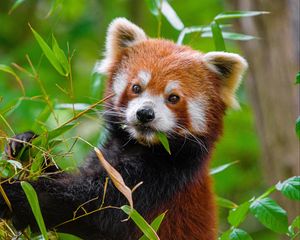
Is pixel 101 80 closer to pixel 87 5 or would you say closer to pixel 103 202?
pixel 103 202

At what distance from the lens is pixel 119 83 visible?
16.5 ft

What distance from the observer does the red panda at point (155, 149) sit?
4.50 m

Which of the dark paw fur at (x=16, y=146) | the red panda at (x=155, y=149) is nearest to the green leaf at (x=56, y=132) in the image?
the dark paw fur at (x=16, y=146)

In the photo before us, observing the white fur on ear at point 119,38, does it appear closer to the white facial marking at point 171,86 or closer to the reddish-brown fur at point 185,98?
the reddish-brown fur at point 185,98

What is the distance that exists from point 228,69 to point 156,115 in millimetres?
793

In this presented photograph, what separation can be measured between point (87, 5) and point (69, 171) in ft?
19.6

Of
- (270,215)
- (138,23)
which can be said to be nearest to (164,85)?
(270,215)

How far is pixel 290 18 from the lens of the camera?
654cm

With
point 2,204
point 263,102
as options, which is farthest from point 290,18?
point 2,204

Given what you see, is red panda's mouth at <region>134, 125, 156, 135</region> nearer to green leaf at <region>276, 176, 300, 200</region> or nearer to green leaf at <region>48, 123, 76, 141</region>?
green leaf at <region>48, 123, 76, 141</region>

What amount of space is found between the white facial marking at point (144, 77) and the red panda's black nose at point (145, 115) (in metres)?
0.30

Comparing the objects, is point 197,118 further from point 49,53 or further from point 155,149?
point 49,53

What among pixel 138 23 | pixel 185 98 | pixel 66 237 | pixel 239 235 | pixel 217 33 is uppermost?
pixel 217 33

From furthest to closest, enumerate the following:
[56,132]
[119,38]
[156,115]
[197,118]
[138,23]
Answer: [138,23]
[119,38]
[197,118]
[156,115]
[56,132]
